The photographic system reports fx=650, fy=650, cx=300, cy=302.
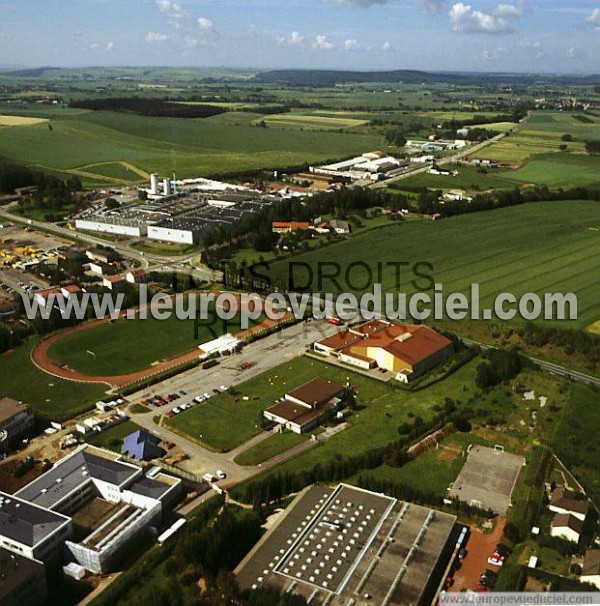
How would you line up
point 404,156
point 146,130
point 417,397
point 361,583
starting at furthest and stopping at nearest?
point 146,130, point 404,156, point 417,397, point 361,583

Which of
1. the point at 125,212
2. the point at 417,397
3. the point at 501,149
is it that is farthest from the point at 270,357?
the point at 501,149

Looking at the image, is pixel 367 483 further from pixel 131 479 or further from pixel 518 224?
pixel 518 224

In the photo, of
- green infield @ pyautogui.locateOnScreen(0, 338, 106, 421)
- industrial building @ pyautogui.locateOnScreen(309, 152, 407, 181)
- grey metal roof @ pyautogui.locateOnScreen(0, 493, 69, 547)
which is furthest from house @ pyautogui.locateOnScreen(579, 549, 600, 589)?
industrial building @ pyautogui.locateOnScreen(309, 152, 407, 181)

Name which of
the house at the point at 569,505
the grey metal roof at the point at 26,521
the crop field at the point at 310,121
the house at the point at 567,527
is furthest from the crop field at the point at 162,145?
the house at the point at 567,527

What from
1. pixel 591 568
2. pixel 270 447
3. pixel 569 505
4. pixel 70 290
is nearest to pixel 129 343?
pixel 70 290

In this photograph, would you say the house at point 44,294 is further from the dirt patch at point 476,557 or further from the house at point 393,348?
the dirt patch at point 476,557

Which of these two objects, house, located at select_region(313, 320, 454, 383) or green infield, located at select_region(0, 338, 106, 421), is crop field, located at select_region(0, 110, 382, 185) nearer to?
green infield, located at select_region(0, 338, 106, 421)

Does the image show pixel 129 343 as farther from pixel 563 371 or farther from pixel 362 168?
pixel 362 168
